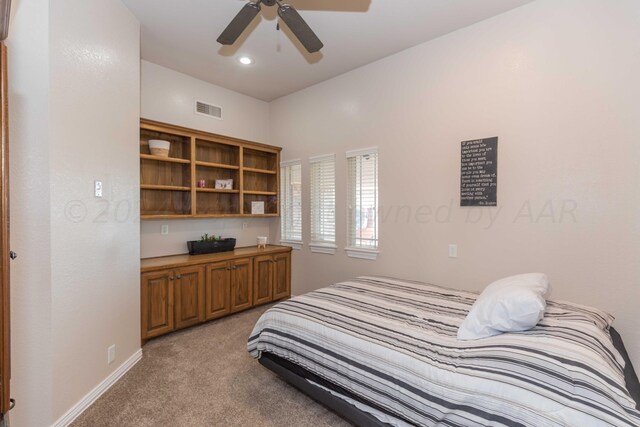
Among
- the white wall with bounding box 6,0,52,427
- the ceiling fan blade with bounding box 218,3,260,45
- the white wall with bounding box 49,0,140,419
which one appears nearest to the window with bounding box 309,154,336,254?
the ceiling fan blade with bounding box 218,3,260,45

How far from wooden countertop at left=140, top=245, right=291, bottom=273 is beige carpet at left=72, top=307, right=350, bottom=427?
0.82 metres

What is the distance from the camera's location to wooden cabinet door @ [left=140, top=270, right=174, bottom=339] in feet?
9.73

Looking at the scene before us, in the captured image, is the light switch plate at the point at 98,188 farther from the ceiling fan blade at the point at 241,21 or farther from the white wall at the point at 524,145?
the white wall at the point at 524,145

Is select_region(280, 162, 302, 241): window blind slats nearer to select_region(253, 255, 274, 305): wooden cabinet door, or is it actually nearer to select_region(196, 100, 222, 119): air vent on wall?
select_region(253, 255, 274, 305): wooden cabinet door

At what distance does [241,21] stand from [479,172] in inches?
93.2

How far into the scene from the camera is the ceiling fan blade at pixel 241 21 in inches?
74.9

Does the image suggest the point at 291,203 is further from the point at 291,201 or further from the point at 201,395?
the point at 201,395

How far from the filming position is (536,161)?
2477mm

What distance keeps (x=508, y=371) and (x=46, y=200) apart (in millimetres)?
2689

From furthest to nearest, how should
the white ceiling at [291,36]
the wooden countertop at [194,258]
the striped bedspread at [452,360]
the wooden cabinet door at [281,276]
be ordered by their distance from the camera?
the wooden cabinet door at [281,276] < the wooden countertop at [194,258] < the white ceiling at [291,36] < the striped bedspread at [452,360]

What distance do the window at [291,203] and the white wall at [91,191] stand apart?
219 cm

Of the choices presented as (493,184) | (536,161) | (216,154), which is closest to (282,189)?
(216,154)

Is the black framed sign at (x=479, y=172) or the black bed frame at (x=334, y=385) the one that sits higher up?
the black framed sign at (x=479, y=172)

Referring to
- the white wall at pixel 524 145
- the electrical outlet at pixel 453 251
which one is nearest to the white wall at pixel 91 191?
the white wall at pixel 524 145
